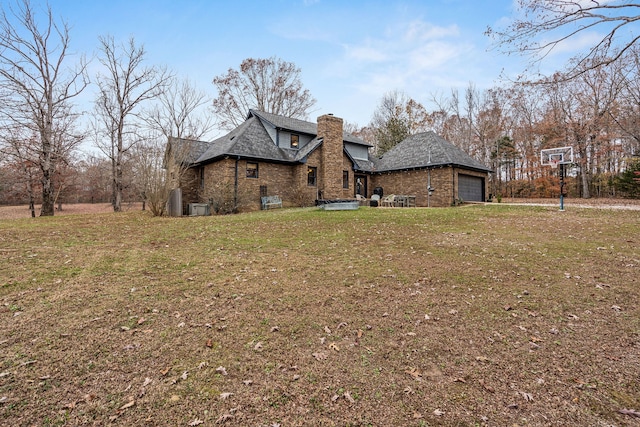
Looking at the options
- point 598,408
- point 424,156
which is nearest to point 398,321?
point 598,408

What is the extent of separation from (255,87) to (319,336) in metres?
32.6

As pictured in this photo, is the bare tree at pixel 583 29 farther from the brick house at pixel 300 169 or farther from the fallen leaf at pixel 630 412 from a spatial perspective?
the brick house at pixel 300 169

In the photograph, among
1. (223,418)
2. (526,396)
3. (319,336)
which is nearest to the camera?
(223,418)

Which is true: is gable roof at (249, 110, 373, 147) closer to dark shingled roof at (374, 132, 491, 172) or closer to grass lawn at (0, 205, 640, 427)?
dark shingled roof at (374, 132, 491, 172)

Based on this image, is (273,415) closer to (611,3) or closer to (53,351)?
(53,351)

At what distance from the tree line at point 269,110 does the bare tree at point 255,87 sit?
0.35 feet

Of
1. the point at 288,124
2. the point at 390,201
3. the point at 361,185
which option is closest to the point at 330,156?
the point at 288,124

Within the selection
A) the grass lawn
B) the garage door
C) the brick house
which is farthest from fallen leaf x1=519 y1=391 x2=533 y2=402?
the garage door

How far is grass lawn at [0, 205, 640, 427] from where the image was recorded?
2.48 m

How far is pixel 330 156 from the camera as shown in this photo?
20.0 m

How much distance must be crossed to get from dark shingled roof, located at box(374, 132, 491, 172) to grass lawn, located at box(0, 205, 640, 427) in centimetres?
1419

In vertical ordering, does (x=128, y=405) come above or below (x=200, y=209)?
below

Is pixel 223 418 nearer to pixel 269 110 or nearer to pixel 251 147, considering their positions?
pixel 251 147

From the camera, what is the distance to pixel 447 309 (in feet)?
14.0
